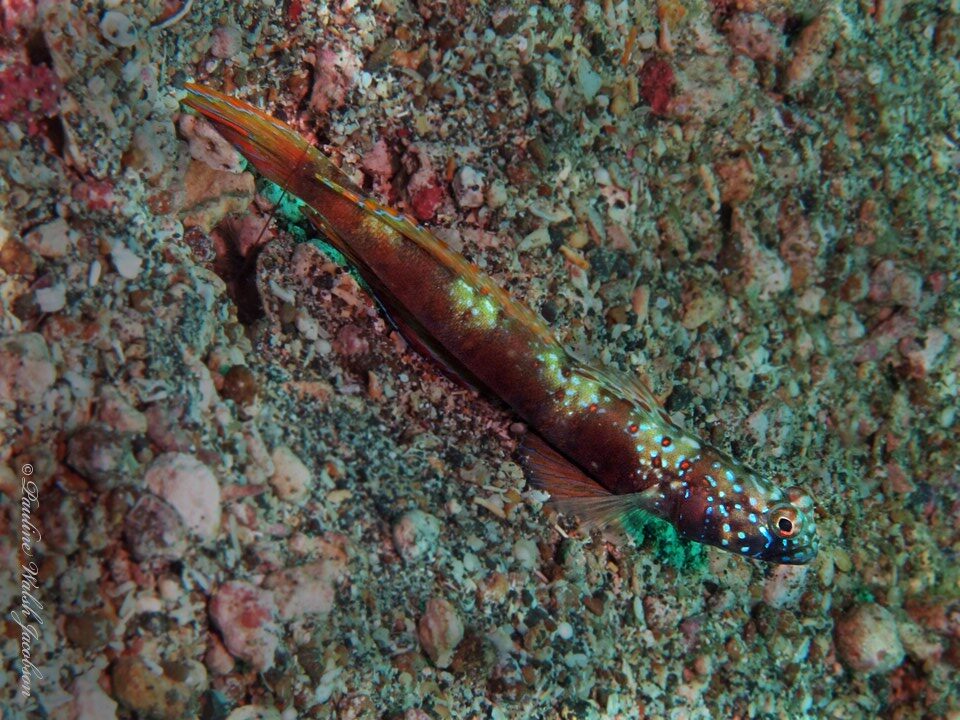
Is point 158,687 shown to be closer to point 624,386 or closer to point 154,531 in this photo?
point 154,531

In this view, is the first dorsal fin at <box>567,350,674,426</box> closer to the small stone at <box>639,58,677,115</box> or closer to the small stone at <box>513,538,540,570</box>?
the small stone at <box>513,538,540,570</box>

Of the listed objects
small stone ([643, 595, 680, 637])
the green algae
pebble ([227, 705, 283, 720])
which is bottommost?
pebble ([227, 705, 283, 720])

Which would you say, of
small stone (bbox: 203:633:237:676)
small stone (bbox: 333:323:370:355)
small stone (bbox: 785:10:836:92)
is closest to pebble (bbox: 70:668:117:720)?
small stone (bbox: 203:633:237:676)

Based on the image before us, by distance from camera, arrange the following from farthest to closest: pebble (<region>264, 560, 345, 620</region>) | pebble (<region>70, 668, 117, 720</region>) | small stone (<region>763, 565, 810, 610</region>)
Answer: small stone (<region>763, 565, 810, 610</region>)
pebble (<region>264, 560, 345, 620</region>)
pebble (<region>70, 668, 117, 720</region>)

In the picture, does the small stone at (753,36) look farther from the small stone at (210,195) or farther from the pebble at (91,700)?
the pebble at (91,700)

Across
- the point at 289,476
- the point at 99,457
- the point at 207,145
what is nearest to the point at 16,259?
the point at 99,457

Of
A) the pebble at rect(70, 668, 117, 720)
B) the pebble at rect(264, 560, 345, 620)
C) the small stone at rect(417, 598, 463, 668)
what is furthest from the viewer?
the small stone at rect(417, 598, 463, 668)

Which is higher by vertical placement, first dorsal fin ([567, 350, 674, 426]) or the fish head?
first dorsal fin ([567, 350, 674, 426])

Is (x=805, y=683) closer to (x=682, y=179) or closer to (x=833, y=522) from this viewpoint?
(x=833, y=522)
